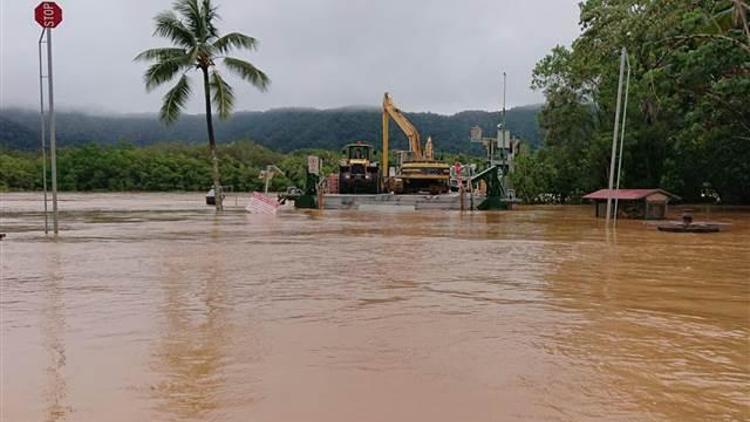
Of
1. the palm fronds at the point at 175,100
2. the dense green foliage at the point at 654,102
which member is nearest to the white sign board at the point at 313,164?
the palm fronds at the point at 175,100

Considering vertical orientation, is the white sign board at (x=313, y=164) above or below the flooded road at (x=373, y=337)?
above

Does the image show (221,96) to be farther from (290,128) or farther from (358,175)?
(290,128)

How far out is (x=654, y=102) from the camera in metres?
30.9

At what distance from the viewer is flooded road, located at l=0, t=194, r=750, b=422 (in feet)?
13.0

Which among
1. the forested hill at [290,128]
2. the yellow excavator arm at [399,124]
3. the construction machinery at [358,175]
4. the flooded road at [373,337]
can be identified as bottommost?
the flooded road at [373,337]

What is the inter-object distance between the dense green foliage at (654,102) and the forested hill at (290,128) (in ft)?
218

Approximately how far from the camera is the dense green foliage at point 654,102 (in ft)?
64.9

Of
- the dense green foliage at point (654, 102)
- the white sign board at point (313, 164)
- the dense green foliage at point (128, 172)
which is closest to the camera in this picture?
the dense green foliage at point (654, 102)

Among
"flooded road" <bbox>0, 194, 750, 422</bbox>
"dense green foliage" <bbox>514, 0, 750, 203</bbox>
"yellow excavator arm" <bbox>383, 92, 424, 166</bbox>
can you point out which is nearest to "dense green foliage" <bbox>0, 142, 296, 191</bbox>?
"yellow excavator arm" <bbox>383, 92, 424, 166</bbox>

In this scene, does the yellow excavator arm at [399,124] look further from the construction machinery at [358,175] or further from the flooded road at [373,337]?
the flooded road at [373,337]

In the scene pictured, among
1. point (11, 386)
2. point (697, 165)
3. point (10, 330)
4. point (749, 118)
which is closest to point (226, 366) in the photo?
point (11, 386)

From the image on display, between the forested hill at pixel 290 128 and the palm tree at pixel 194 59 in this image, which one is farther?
the forested hill at pixel 290 128

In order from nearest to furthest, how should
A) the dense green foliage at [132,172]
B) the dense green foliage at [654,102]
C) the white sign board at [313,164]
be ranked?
the dense green foliage at [654,102] < the white sign board at [313,164] < the dense green foliage at [132,172]

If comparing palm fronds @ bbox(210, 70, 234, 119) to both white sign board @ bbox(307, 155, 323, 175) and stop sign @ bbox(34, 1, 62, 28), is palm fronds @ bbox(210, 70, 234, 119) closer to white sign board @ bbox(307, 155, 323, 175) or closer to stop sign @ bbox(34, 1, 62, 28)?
white sign board @ bbox(307, 155, 323, 175)
